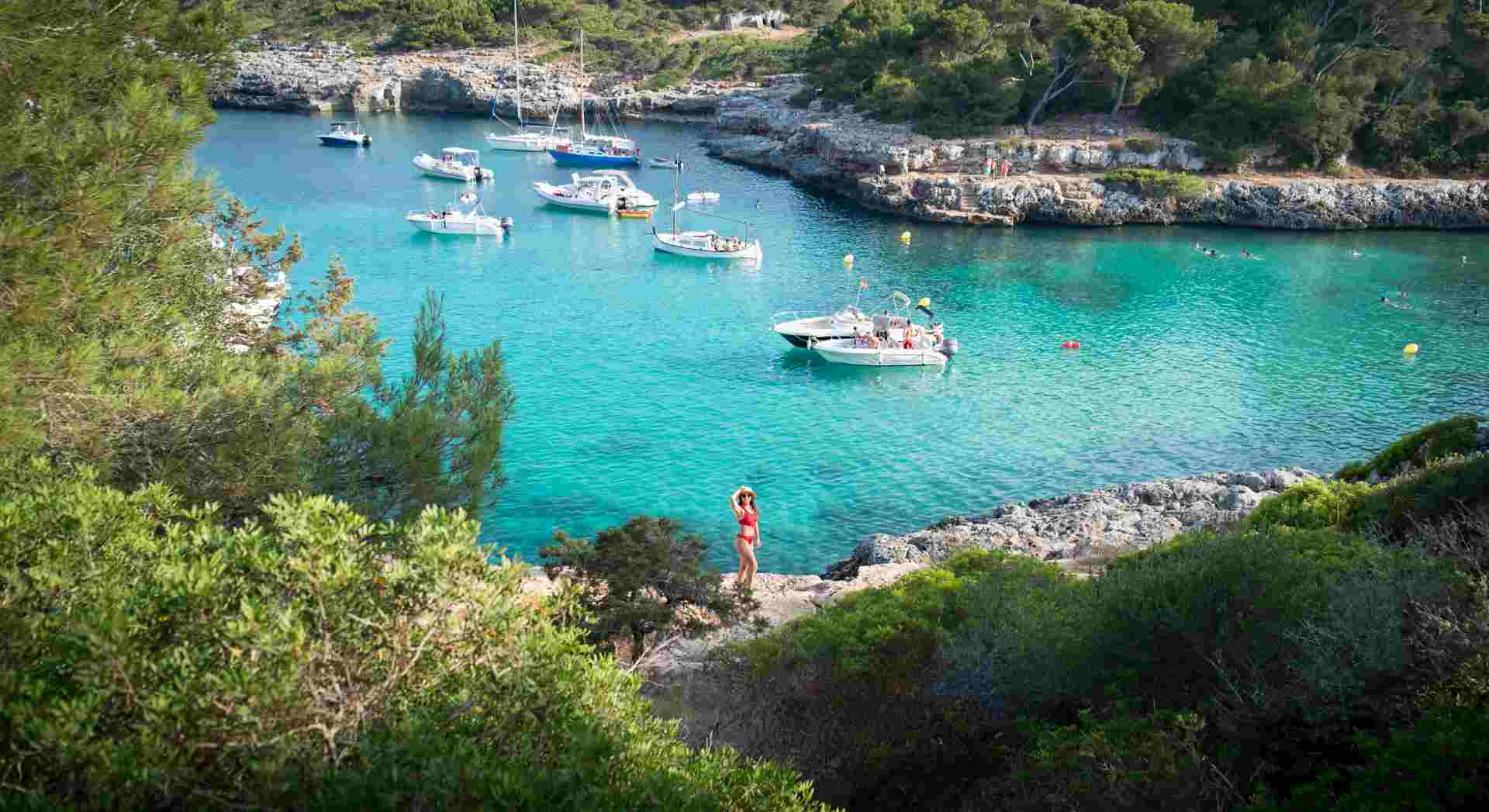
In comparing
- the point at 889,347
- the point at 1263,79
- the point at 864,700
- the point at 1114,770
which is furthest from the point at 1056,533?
the point at 1263,79

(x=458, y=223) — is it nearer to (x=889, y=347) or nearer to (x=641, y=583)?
(x=889, y=347)

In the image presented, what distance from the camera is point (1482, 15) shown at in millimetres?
57250

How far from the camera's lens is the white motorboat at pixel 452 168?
5881 centimetres

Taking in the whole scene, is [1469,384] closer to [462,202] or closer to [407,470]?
[407,470]

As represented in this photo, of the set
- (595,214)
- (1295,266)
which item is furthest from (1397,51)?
(595,214)

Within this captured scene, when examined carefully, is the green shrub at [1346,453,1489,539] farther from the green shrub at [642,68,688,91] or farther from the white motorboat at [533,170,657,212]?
the green shrub at [642,68,688,91]

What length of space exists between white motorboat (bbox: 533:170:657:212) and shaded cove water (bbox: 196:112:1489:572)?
120cm

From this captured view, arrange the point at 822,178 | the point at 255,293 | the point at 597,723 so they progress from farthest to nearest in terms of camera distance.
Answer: the point at 822,178
the point at 255,293
the point at 597,723

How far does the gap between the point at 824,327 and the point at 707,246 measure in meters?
12.7

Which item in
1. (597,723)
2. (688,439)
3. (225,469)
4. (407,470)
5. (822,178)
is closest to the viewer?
Answer: (597,723)

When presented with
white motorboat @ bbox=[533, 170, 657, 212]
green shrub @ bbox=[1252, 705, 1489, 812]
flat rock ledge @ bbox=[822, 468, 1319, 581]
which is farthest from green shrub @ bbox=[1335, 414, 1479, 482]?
white motorboat @ bbox=[533, 170, 657, 212]

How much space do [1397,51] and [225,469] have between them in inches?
2733

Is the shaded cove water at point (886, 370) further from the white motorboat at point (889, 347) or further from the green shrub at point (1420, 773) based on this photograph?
the green shrub at point (1420, 773)

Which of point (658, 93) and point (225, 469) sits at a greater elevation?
point (658, 93)
